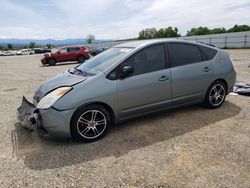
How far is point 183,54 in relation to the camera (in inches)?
188

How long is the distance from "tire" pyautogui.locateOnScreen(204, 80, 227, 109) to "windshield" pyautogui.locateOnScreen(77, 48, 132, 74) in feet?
6.51

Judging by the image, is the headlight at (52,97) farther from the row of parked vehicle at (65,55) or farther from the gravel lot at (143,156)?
the row of parked vehicle at (65,55)

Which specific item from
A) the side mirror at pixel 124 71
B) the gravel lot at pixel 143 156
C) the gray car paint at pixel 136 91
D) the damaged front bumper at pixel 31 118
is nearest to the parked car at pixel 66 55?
the gravel lot at pixel 143 156

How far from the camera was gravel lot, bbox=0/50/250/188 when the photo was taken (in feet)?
9.38

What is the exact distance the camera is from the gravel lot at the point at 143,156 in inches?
113

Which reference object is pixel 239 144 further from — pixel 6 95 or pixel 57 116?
pixel 6 95

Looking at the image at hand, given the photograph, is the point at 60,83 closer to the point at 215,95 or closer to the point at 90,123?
the point at 90,123

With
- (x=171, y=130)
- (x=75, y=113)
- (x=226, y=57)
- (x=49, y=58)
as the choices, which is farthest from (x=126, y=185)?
(x=49, y=58)

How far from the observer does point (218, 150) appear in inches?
136

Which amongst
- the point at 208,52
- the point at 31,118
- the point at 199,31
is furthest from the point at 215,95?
the point at 199,31

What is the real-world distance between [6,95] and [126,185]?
6052mm

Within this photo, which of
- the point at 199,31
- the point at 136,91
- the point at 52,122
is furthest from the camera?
the point at 199,31

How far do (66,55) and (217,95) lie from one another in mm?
16898

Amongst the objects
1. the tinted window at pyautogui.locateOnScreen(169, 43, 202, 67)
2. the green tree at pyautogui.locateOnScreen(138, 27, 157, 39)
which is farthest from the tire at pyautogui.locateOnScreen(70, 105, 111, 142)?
the green tree at pyautogui.locateOnScreen(138, 27, 157, 39)
